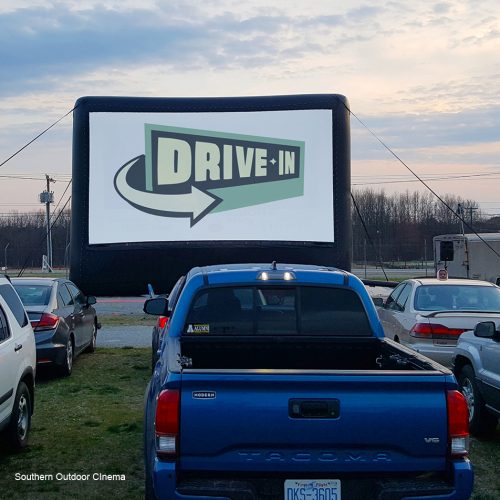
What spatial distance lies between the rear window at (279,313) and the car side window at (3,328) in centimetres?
195

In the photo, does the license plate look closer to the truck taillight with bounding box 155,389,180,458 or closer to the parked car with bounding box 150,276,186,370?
the truck taillight with bounding box 155,389,180,458

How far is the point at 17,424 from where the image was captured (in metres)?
6.63

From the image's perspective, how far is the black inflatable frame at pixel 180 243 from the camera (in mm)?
12391

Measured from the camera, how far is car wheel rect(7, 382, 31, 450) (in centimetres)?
657

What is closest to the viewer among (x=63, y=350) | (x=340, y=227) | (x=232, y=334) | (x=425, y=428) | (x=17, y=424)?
(x=425, y=428)

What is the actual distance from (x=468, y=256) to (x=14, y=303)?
29.7m

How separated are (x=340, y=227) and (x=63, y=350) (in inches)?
195

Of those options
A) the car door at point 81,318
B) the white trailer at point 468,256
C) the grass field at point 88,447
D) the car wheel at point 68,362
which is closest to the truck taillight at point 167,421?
the grass field at point 88,447

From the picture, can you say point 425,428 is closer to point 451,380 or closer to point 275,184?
point 451,380

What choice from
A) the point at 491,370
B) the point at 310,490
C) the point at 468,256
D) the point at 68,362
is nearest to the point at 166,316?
the point at 491,370

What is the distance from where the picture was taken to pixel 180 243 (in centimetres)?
1255

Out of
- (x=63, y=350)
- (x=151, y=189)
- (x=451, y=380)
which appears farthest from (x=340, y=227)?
(x=451, y=380)

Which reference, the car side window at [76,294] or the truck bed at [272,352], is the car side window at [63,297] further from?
the truck bed at [272,352]

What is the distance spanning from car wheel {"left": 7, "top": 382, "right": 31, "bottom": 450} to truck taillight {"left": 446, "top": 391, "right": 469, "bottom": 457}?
412 centimetres
